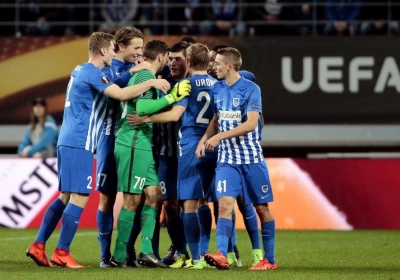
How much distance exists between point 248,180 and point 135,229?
1.35m

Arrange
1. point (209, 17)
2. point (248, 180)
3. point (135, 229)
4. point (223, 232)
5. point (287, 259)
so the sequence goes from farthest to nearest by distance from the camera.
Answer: point (209, 17), point (287, 259), point (135, 229), point (248, 180), point (223, 232)

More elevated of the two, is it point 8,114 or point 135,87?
point 135,87

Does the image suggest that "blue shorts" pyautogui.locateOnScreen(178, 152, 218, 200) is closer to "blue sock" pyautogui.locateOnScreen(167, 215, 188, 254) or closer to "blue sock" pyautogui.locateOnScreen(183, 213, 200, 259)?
"blue sock" pyautogui.locateOnScreen(183, 213, 200, 259)

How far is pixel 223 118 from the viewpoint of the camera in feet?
30.2

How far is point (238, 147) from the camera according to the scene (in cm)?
914

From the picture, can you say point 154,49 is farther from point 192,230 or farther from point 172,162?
point 192,230

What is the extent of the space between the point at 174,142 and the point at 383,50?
25.1ft

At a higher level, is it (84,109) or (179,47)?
(179,47)

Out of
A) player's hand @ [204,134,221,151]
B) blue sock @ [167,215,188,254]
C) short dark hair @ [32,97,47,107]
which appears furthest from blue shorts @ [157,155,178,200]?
short dark hair @ [32,97,47,107]

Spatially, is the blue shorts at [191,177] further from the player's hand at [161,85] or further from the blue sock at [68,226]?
the blue sock at [68,226]

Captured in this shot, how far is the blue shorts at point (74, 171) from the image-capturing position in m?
9.12

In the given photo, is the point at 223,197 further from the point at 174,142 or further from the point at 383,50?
the point at 383,50

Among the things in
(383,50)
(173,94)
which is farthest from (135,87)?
(383,50)

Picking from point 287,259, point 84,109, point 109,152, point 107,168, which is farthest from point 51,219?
point 287,259
